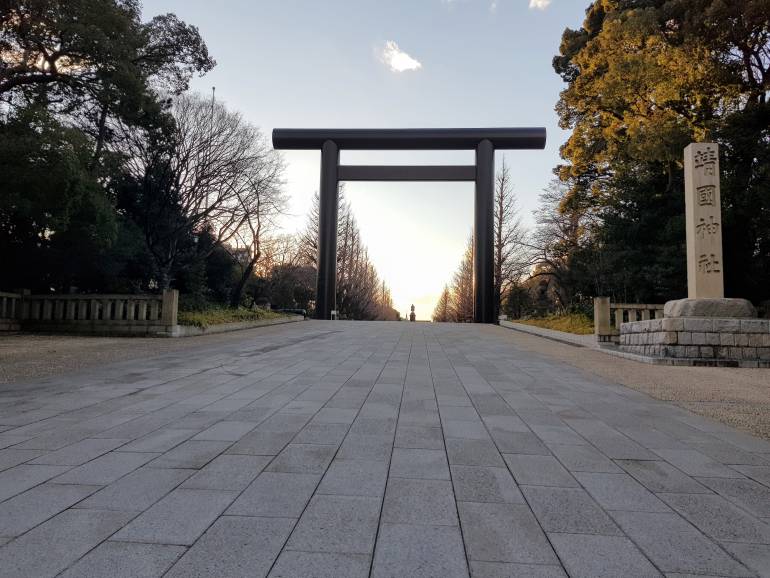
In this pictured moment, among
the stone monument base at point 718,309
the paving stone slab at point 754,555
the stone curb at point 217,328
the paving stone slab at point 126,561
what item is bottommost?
the paving stone slab at point 126,561

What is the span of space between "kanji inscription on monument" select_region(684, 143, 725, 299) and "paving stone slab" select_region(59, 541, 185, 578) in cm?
962

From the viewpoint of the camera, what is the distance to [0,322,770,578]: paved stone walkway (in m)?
1.71

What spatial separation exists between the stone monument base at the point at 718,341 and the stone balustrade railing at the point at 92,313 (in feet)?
35.7

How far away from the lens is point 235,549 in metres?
1.74

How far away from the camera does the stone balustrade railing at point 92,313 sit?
1143 centimetres

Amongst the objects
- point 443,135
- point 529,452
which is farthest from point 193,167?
point 529,452

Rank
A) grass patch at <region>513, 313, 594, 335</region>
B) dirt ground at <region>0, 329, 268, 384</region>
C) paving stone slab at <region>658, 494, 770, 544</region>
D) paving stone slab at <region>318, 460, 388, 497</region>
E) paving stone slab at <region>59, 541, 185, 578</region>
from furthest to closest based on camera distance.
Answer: grass patch at <region>513, 313, 594, 335</region> → dirt ground at <region>0, 329, 268, 384</region> → paving stone slab at <region>318, 460, 388, 497</region> → paving stone slab at <region>658, 494, 770, 544</region> → paving stone slab at <region>59, 541, 185, 578</region>

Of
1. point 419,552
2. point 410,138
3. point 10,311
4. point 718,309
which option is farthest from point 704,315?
point 10,311

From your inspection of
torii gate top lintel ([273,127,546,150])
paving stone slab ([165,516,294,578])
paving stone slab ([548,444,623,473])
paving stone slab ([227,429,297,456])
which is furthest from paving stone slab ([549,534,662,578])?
torii gate top lintel ([273,127,546,150])

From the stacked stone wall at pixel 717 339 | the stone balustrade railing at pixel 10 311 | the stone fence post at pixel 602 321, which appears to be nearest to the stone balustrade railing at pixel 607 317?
the stone fence post at pixel 602 321

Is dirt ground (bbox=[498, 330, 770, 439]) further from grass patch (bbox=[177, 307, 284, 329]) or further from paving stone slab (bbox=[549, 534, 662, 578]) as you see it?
grass patch (bbox=[177, 307, 284, 329])

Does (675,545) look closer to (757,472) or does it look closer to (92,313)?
(757,472)

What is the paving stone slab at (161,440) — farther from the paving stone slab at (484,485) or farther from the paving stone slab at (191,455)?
the paving stone slab at (484,485)

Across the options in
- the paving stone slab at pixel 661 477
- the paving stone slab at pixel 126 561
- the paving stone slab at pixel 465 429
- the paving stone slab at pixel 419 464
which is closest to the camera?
the paving stone slab at pixel 126 561
